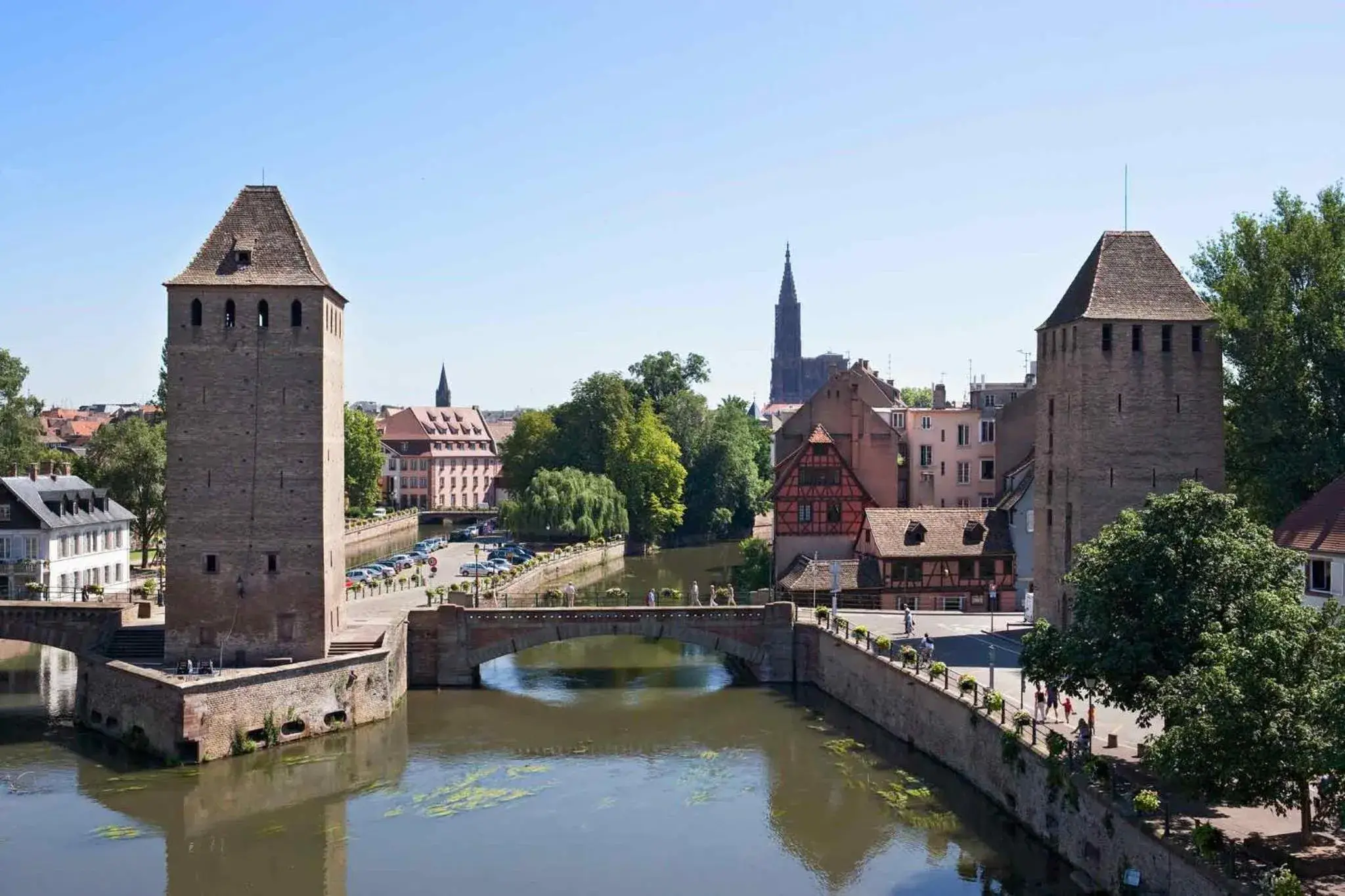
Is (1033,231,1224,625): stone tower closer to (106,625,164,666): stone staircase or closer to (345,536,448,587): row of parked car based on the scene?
(106,625,164,666): stone staircase

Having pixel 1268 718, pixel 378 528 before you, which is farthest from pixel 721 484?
pixel 1268 718

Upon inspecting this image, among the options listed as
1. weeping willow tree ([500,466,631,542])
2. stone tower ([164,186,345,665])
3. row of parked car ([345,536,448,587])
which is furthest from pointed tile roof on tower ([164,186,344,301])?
weeping willow tree ([500,466,631,542])

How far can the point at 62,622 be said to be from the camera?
45250mm

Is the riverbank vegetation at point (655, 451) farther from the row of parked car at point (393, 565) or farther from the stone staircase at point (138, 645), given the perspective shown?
the stone staircase at point (138, 645)

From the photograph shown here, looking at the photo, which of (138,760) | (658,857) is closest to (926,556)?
(658,857)

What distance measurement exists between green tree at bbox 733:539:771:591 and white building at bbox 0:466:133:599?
94.7 ft

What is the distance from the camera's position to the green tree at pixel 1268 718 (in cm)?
2197

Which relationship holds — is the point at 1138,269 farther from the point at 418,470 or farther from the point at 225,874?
the point at 418,470

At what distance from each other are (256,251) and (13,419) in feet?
114

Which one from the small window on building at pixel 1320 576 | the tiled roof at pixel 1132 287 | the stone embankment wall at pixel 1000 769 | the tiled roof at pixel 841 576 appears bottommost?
the stone embankment wall at pixel 1000 769

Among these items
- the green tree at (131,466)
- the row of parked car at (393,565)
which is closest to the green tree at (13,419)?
the green tree at (131,466)

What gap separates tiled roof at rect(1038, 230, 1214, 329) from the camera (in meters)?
42.9

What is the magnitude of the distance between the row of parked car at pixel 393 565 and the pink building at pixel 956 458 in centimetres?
2626

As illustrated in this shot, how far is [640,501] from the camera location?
9450 cm
